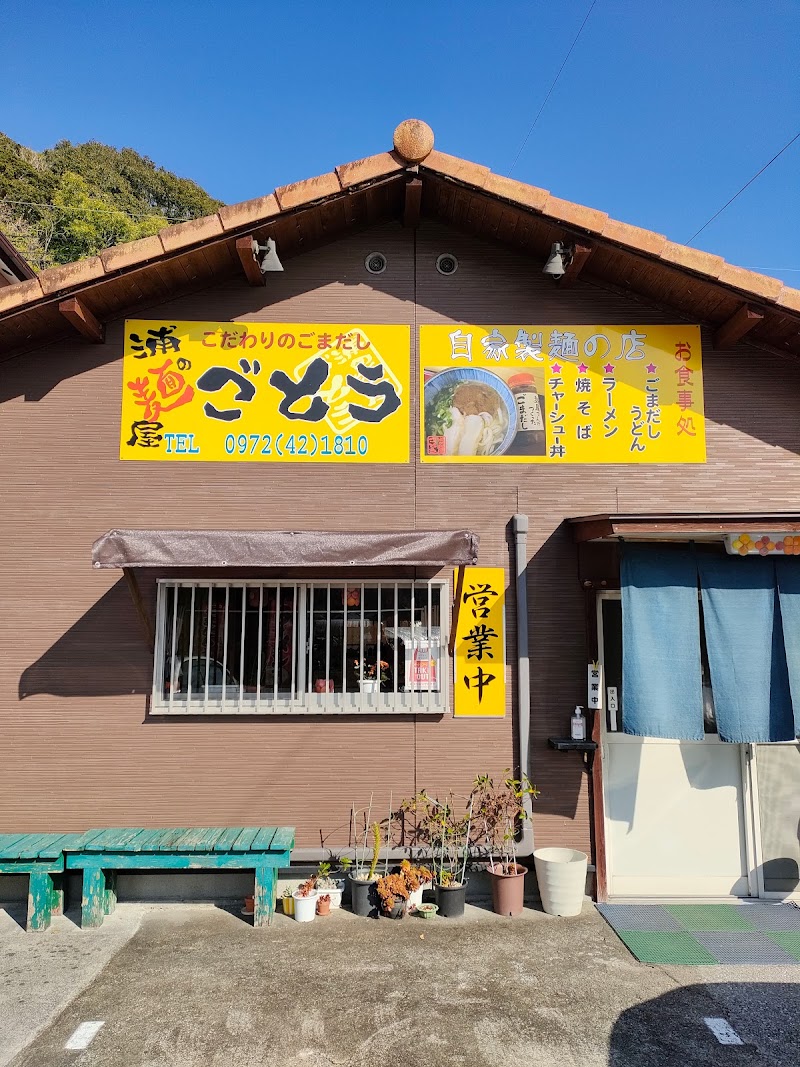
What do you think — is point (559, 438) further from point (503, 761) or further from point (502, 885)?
point (502, 885)

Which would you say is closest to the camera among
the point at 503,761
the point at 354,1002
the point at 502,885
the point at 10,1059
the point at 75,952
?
the point at 10,1059

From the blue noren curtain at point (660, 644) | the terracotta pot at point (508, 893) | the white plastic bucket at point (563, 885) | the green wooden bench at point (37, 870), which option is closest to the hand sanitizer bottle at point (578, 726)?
the blue noren curtain at point (660, 644)

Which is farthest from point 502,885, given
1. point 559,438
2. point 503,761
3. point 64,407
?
point 64,407

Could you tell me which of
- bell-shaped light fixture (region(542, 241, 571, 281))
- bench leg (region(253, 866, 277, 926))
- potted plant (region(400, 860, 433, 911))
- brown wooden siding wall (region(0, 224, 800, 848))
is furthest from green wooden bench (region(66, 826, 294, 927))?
bell-shaped light fixture (region(542, 241, 571, 281))

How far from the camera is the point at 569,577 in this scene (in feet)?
23.2

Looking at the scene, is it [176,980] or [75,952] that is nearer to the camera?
[176,980]

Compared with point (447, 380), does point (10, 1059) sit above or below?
below

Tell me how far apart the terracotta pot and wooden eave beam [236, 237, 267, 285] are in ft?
19.4

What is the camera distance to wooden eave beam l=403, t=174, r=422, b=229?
6.86m

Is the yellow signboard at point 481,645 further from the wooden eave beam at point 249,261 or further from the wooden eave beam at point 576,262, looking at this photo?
the wooden eave beam at point 249,261

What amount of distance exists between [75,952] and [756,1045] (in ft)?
15.5

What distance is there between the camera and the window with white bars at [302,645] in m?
6.88

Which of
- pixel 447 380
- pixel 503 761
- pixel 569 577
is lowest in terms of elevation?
pixel 503 761

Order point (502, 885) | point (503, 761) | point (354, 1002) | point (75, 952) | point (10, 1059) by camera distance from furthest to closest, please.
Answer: point (503, 761) < point (502, 885) < point (75, 952) < point (354, 1002) < point (10, 1059)
